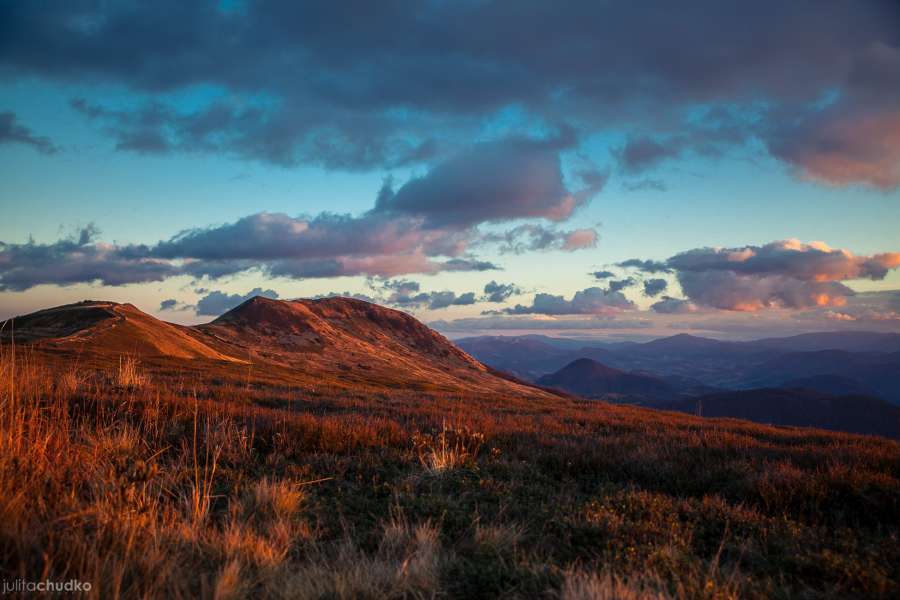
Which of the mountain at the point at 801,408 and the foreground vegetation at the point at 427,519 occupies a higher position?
the foreground vegetation at the point at 427,519

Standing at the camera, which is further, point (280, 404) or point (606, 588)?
point (280, 404)

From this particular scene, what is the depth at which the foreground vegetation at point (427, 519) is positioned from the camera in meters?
3.35

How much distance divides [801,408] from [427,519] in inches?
8167

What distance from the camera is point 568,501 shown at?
17.8 ft

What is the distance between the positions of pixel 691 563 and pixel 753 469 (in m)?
4.38

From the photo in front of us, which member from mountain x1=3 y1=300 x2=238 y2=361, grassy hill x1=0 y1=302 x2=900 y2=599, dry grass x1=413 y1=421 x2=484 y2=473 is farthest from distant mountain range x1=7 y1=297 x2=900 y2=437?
dry grass x1=413 y1=421 x2=484 y2=473

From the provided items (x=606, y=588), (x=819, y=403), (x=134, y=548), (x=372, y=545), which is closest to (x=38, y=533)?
(x=134, y=548)

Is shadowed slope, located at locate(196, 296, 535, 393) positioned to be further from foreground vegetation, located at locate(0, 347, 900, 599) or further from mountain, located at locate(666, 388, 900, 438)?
mountain, located at locate(666, 388, 900, 438)

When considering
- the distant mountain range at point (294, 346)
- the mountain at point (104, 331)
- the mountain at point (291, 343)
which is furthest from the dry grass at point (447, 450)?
the mountain at point (104, 331)

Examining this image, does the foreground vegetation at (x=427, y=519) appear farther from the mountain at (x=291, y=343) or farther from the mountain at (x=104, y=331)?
the mountain at (x=104, y=331)

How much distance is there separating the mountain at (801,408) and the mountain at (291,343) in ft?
328

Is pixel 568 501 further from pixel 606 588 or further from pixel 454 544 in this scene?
pixel 606 588

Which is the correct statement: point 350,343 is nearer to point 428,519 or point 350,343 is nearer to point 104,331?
point 104,331

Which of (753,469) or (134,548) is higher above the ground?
(134,548)
